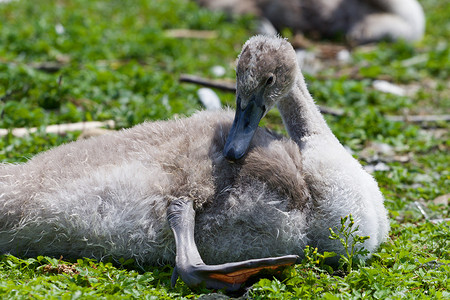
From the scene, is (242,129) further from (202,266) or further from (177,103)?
(177,103)

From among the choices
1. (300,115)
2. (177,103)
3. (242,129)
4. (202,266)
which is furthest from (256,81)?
(177,103)

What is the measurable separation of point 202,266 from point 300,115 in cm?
151

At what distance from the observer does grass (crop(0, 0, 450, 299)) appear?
Result: 3.68 meters

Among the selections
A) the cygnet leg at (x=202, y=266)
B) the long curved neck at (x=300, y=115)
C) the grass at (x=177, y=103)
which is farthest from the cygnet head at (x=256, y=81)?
the grass at (x=177, y=103)

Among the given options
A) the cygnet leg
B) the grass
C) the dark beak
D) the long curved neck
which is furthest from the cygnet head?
the grass

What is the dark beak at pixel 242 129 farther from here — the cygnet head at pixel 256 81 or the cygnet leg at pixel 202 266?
the cygnet leg at pixel 202 266

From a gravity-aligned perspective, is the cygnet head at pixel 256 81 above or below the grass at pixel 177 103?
above

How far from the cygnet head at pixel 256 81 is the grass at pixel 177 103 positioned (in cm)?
96

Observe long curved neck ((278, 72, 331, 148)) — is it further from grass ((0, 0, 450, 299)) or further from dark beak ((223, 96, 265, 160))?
grass ((0, 0, 450, 299))

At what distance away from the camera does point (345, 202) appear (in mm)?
3988

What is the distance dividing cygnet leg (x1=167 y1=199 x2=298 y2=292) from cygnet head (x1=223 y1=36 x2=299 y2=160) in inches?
22.3

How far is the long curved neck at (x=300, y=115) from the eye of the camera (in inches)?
176

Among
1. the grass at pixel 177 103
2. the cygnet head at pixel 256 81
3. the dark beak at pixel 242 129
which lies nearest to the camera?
the grass at pixel 177 103

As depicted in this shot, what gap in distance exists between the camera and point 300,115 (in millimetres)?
4520
